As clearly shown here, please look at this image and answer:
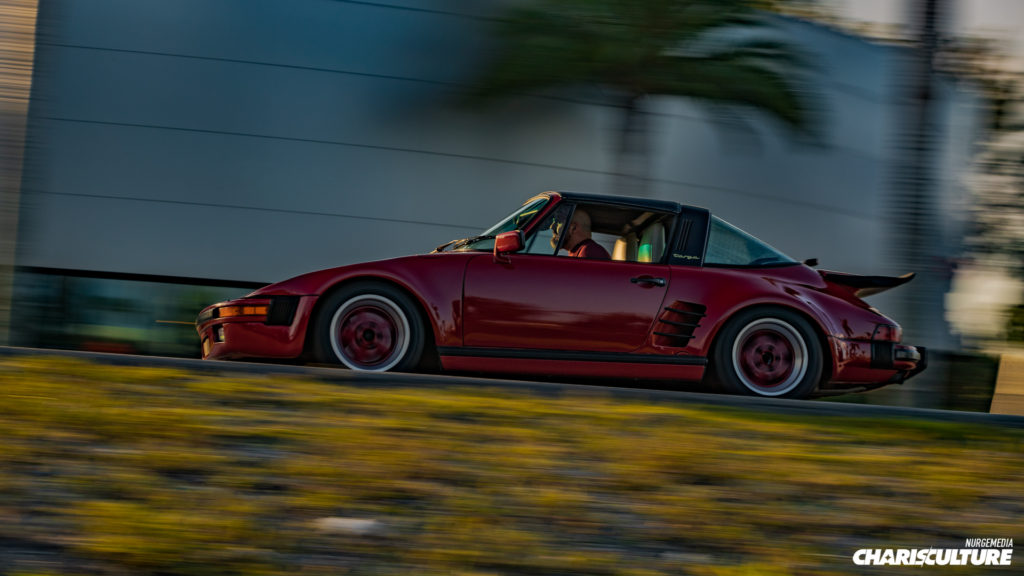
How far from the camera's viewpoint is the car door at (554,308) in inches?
241

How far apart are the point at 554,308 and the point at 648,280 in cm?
62

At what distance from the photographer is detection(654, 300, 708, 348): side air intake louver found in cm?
620

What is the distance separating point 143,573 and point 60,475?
736 mm

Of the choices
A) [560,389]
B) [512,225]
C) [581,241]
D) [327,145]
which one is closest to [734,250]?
[581,241]

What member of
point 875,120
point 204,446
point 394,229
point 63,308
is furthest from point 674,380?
point 875,120

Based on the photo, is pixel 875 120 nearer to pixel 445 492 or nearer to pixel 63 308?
pixel 63 308

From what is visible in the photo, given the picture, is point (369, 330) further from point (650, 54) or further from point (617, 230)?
point (650, 54)

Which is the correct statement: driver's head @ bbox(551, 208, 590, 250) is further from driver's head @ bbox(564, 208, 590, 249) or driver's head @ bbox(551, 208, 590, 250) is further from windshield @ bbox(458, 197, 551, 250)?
windshield @ bbox(458, 197, 551, 250)

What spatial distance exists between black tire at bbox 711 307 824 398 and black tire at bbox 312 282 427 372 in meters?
1.86

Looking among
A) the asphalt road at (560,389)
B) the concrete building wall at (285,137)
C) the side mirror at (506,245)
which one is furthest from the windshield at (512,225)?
the concrete building wall at (285,137)

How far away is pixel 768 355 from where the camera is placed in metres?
6.38

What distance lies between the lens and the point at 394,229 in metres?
13.2

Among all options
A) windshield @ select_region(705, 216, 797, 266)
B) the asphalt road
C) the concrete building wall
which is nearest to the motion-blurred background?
the concrete building wall

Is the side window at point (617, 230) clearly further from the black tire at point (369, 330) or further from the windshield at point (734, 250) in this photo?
the black tire at point (369, 330)
